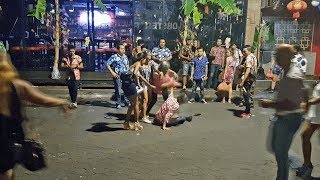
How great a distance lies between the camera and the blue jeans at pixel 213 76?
13.0 metres

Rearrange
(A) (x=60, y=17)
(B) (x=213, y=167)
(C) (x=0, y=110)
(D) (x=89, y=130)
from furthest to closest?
1. (A) (x=60, y=17)
2. (D) (x=89, y=130)
3. (B) (x=213, y=167)
4. (C) (x=0, y=110)

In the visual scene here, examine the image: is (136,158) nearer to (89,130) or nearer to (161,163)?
(161,163)

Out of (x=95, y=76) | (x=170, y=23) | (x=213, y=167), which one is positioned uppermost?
(x=170, y=23)

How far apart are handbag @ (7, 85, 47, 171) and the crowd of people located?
1 centimetres

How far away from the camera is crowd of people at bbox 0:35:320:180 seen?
3.59 m

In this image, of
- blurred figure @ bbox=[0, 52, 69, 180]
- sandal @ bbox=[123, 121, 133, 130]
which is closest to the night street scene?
blurred figure @ bbox=[0, 52, 69, 180]

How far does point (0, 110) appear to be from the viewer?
349 cm

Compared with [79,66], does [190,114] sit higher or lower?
lower

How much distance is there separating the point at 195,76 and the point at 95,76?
467 cm

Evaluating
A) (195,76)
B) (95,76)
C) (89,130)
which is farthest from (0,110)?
(95,76)

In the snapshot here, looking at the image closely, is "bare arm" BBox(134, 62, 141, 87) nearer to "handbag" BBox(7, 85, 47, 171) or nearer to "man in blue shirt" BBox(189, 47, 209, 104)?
"man in blue shirt" BBox(189, 47, 209, 104)

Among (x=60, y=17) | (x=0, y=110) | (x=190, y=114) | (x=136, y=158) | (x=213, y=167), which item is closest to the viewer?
(x=0, y=110)

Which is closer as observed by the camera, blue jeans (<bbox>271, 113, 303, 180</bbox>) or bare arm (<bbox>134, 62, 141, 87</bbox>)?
blue jeans (<bbox>271, 113, 303, 180</bbox>)

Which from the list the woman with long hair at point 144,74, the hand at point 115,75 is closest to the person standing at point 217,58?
the hand at point 115,75
